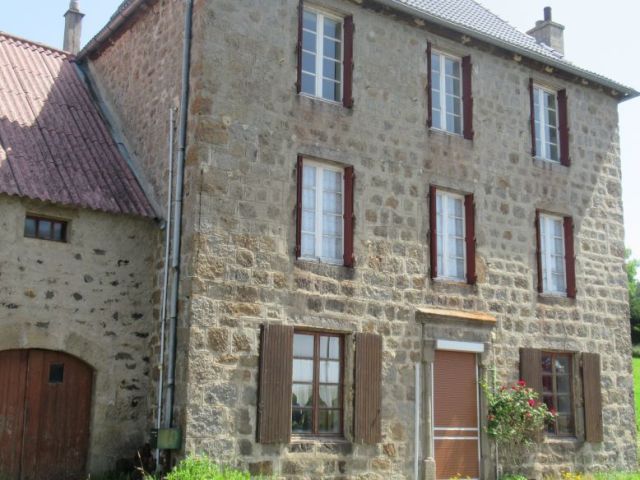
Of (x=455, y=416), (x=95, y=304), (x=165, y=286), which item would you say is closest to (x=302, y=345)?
(x=165, y=286)

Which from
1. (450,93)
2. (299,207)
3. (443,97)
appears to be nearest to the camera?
(299,207)

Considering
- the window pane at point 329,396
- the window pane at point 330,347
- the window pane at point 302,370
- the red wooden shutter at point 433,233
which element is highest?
the red wooden shutter at point 433,233

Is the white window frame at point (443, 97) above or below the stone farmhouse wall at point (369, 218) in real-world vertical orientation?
above

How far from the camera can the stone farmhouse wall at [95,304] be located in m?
11.1

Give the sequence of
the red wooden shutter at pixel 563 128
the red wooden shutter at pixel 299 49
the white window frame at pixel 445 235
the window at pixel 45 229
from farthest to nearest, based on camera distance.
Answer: the red wooden shutter at pixel 563 128 → the white window frame at pixel 445 235 → the red wooden shutter at pixel 299 49 → the window at pixel 45 229

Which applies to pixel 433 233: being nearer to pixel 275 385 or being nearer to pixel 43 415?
pixel 275 385

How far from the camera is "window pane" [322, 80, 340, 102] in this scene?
42.8 feet

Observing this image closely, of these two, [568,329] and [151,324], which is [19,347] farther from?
[568,329]

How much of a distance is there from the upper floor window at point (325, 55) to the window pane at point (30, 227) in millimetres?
4415

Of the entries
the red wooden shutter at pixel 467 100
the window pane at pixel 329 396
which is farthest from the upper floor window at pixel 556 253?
the window pane at pixel 329 396

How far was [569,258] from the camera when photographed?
617 inches

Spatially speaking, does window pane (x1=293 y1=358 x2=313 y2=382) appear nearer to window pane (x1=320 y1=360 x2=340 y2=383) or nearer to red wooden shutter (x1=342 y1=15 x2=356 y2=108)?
window pane (x1=320 y1=360 x2=340 y2=383)

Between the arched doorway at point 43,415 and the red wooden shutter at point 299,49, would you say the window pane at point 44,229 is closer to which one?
the arched doorway at point 43,415

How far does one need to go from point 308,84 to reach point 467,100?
3.38m
